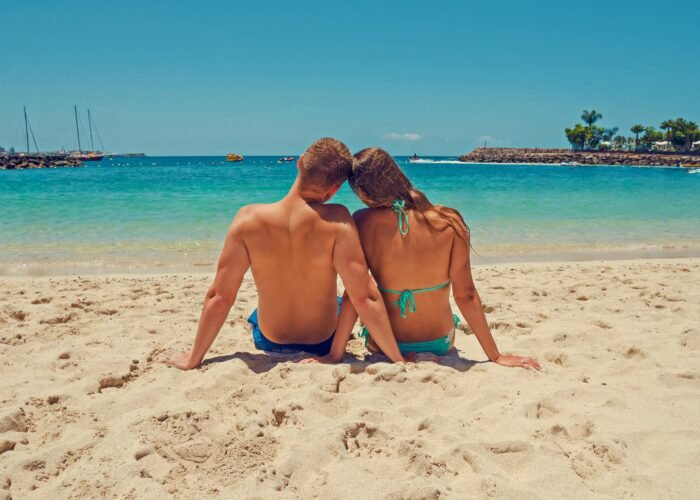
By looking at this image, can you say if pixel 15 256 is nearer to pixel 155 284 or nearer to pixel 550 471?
pixel 155 284

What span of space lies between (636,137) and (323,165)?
Answer: 258ft

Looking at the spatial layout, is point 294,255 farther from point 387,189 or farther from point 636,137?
point 636,137

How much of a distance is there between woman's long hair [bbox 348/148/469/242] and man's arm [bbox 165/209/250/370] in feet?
2.03

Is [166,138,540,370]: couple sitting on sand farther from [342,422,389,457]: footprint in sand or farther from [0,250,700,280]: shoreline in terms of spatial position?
[0,250,700,280]: shoreline

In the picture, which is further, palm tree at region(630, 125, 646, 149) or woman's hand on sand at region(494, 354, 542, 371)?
palm tree at region(630, 125, 646, 149)

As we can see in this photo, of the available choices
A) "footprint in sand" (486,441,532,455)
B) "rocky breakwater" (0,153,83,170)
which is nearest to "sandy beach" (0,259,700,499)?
"footprint in sand" (486,441,532,455)

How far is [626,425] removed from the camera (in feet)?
7.09

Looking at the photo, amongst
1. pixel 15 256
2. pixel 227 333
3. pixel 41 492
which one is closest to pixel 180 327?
pixel 227 333

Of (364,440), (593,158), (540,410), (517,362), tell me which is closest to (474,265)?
(517,362)

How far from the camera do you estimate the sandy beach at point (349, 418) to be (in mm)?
1802

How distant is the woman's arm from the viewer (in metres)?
2.75

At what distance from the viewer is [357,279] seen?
8.63 ft

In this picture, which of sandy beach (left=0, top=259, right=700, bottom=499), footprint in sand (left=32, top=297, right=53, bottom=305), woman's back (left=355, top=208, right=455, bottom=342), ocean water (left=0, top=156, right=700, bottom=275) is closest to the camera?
sandy beach (left=0, top=259, right=700, bottom=499)

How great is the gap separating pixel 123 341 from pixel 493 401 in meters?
2.32
